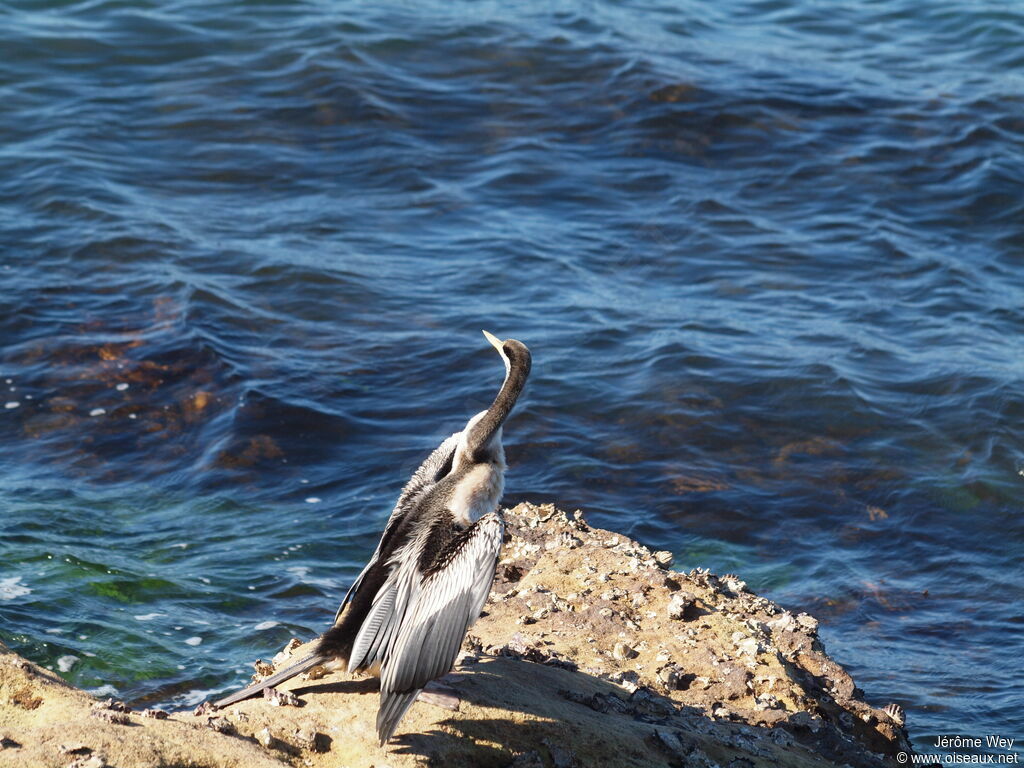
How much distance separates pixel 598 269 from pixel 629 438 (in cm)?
294

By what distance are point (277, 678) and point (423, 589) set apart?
671 millimetres

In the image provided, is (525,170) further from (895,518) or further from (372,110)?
(895,518)

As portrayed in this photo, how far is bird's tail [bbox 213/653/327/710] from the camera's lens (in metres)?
4.78

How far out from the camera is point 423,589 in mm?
4742

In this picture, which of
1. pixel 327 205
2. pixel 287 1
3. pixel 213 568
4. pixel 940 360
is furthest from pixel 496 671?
pixel 287 1

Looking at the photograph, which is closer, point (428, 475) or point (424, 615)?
point (424, 615)

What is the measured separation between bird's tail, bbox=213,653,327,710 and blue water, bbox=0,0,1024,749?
1.97 metres

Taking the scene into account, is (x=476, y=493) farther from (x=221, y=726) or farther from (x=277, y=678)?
(x=221, y=726)

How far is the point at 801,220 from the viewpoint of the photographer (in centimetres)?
1322

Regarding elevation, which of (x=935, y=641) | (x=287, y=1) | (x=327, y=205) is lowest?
(x=935, y=641)

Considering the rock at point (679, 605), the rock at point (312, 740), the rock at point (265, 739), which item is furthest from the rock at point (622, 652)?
the rock at point (265, 739)

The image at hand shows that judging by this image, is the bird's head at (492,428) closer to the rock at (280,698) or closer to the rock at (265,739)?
the rock at (280,698)

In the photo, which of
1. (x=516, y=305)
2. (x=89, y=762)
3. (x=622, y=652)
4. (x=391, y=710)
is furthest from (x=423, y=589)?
(x=516, y=305)

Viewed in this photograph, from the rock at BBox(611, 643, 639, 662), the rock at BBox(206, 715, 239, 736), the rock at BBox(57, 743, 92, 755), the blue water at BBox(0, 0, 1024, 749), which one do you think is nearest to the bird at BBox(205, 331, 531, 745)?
the rock at BBox(206, 715, 239, 736)
